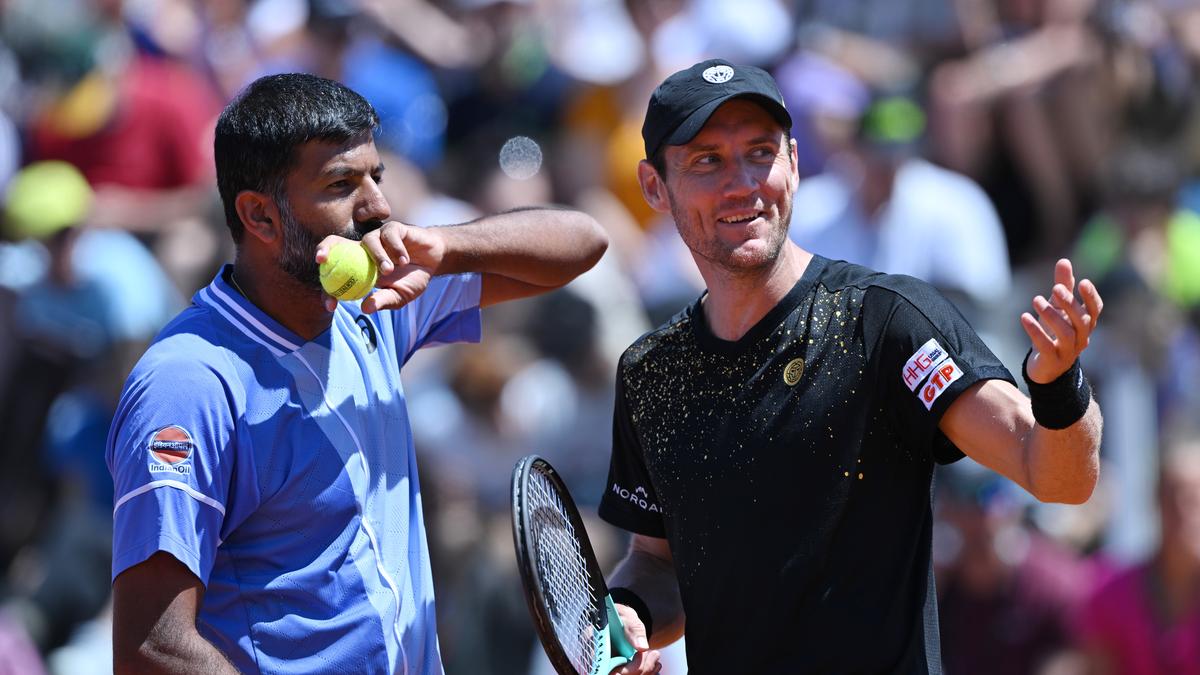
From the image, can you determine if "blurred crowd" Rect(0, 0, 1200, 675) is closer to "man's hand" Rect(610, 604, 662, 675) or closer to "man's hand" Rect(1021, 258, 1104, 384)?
"man's hand" Rect(610, 604, 662, 675)

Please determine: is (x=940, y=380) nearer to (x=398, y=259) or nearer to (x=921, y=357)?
(x=921, y=357)

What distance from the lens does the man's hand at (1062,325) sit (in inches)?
123

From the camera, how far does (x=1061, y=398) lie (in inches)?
125

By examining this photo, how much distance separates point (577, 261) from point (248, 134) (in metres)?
0.91

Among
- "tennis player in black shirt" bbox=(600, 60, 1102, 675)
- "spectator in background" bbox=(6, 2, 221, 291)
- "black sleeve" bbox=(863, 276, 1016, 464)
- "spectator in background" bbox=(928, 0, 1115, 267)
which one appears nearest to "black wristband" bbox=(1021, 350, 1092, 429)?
"tennis player in black shirt" bbox=(600, 60, 1102, 675)

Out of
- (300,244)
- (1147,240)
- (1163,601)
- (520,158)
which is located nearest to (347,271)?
(300,244)

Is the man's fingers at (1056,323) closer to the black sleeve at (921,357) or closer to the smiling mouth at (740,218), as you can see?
the black sleeve at (921,357)

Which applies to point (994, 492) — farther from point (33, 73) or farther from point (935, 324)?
point (33, 73)

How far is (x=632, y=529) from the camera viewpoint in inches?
162

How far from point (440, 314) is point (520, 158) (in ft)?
14.7

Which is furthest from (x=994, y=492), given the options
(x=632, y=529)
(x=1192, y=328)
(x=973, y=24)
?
(x=632, y=529)

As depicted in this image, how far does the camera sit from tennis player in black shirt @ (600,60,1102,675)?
3596mm

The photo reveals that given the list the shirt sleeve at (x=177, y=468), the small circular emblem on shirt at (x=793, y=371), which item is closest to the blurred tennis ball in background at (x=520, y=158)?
the small circular emblem on shirt at (x=793, y=371)

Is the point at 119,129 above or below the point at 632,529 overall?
above
